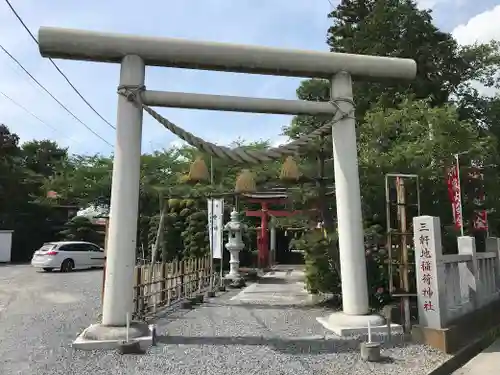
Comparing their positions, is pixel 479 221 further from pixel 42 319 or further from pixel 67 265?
pixel 67 265

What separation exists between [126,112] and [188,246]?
1489 cm

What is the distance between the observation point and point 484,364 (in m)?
7.08

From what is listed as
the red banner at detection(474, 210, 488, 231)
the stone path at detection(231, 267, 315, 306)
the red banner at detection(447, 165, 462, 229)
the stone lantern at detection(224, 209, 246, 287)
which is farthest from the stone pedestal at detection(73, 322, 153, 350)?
the stone lantern at detection(224, 209, 246, 287)

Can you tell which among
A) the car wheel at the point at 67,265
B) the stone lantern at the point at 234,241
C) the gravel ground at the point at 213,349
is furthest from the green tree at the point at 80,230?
the gravel ground at the point at 213,349

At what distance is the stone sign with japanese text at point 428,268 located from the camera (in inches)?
287

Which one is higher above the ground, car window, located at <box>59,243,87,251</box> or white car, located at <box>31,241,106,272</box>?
car window, located at <box>59,243,87,251</box>

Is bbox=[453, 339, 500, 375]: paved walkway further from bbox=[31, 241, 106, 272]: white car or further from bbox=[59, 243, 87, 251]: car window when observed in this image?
bbox=[59, 243, 87, 251]: car window

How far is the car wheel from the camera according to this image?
853 inches

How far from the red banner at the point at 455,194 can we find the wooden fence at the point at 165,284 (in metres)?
6.27

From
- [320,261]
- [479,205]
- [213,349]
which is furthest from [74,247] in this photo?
[479,205]

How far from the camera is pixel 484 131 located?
60.3 feet

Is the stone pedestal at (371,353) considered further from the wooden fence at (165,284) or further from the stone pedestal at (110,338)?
the wooden fence at (165,284)

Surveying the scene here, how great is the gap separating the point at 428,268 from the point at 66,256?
18301mm

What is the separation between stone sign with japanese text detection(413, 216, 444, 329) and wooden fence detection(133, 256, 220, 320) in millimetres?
4857
